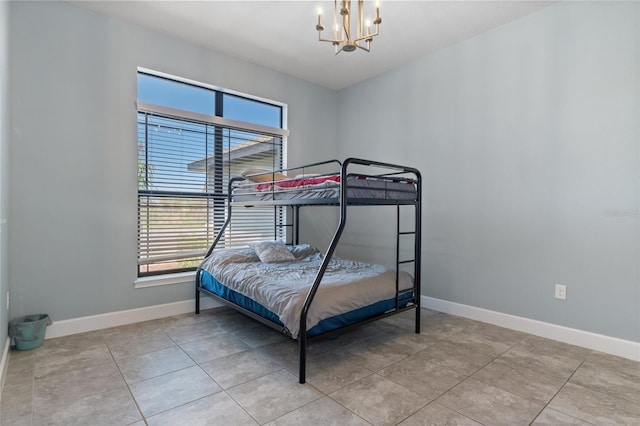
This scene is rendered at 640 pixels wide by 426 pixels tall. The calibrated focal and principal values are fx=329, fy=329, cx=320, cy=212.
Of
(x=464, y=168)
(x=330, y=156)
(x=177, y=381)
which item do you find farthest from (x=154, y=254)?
(x=464, y=168)

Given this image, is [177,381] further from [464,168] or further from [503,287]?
[464,168]

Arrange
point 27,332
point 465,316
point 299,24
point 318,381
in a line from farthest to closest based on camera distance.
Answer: point 465,316 < point 299,24 < point 27,332 < point 318,381

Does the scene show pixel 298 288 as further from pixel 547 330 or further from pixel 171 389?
pixel 547 330

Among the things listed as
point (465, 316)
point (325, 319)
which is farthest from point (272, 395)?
point (465, 316)

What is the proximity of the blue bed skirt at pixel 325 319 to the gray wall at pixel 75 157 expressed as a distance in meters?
0.64

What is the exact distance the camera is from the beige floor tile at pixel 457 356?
211cm

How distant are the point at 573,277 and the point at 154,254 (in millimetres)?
3498

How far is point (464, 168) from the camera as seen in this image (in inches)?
124

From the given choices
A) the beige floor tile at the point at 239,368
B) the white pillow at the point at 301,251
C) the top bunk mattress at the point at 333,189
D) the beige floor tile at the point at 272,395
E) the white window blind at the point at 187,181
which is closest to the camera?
the beige floor tile at the point at 272,395

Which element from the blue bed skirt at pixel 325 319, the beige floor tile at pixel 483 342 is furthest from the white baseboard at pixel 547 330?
the blue bed skirt at pixel 325 319

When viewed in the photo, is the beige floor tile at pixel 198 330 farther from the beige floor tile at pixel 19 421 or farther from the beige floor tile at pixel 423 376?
the beige floor tile at pixel 423 376

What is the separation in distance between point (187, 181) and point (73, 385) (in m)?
1.90

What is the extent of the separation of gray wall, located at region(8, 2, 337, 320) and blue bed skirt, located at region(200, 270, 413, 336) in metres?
0.64

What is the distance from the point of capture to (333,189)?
2.22 metres
